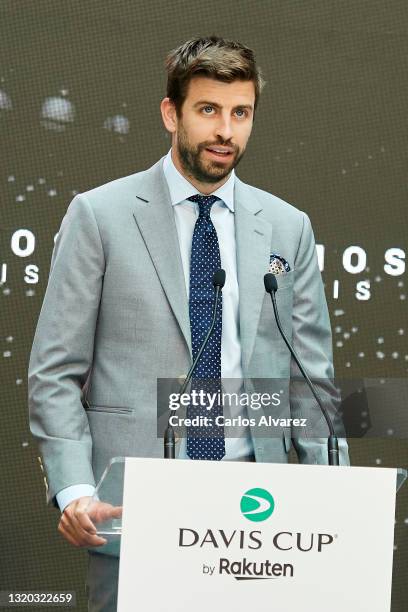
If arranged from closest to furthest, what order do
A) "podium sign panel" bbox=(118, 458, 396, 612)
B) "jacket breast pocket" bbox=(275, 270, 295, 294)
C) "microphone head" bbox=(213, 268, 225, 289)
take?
"podium sign panel" bbox=(118, 458, 396, 612) < "microphone head" bbox=(213, 268, 225, 289) < "jacket breast pocket" bbox=(275, 270, 295, 294)

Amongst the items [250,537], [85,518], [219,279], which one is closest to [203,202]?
[219,279]

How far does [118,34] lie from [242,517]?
2300mm

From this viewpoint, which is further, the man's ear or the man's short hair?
the man's ear

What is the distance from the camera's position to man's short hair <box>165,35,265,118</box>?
2641 mm

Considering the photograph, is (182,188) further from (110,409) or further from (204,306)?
(110,409)

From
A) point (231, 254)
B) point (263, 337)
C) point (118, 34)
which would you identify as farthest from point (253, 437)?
point (118, 34)

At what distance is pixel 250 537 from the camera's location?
6.48ft

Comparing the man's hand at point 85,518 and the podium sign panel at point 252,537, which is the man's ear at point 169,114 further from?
the podium sign panel at point 252,537

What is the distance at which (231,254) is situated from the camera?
282 cm

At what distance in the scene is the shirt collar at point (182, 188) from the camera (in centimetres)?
285

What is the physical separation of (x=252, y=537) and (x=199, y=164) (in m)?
1.07

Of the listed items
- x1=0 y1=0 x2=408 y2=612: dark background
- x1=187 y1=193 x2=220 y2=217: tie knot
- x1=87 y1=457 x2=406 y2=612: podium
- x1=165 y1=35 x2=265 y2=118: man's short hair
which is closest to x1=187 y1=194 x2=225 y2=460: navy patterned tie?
x1=187 y1=193 x2=220 y2=217: tie knot

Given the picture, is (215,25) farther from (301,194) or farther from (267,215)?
(267,215)

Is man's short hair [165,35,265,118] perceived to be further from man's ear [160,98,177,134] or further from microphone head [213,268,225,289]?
microphone head [213,268,225,289]
